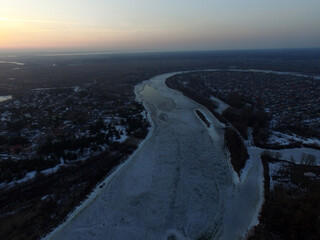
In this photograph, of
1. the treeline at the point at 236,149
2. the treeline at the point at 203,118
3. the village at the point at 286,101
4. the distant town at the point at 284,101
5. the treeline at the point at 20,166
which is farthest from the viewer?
the treeline at the point at 203,118

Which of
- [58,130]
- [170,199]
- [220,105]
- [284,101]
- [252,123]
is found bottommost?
[170,199]

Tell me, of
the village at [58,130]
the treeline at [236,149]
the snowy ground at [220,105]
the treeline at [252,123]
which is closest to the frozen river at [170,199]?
the treeline at [236,149]

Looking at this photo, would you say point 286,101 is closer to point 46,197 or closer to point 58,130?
point 58,130

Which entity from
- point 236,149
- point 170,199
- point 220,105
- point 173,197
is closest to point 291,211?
point 173,197

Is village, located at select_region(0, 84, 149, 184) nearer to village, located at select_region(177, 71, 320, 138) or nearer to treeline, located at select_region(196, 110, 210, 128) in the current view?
treeline, located at select_region(196, 110, 210, 128)

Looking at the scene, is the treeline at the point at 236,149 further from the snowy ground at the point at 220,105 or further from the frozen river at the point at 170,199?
the snowy ground at the point at 220,105

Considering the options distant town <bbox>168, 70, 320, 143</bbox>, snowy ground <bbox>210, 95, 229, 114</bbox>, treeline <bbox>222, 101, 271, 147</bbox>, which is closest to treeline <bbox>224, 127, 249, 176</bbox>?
treeline <bbox>222, 101, 271, 147</bbox>
